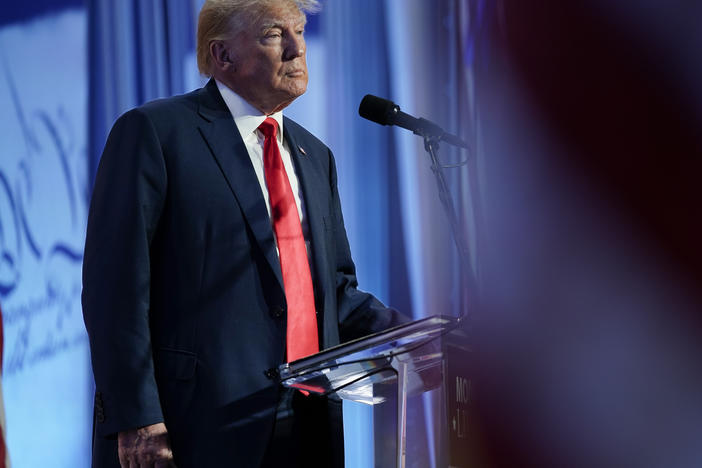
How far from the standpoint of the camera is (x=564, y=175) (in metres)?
0.74

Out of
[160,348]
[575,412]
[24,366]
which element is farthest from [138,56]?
[575,412]

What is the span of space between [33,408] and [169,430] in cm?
120

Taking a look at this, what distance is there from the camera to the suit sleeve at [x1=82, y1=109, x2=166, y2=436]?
1.38 metres

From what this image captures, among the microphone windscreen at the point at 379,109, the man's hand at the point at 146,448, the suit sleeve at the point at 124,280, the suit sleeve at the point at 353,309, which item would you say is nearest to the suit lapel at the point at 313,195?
the suit sleeve at the point at 353,309

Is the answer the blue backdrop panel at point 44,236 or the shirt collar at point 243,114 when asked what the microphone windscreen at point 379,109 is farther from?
the blue backdrop panel at point 44,236

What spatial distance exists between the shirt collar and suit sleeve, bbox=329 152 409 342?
293 mm

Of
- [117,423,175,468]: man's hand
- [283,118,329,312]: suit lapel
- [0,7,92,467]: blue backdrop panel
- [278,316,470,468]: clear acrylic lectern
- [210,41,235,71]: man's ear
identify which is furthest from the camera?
[0,7,92,467]: blue backdrop panel

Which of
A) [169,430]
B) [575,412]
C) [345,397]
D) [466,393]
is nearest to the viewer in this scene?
[575,412]

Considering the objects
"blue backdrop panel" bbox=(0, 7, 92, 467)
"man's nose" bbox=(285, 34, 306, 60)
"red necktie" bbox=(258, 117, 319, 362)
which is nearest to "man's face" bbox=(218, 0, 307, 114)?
"man's nose" bbox=(285, 34, 306, 60)

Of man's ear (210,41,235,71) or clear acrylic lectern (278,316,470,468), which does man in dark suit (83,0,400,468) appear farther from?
clear acrylic lectern (278,316,470,468)

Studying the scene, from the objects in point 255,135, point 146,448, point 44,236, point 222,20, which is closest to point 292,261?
point 255,135

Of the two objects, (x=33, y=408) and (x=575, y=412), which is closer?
(x=575, y=412)

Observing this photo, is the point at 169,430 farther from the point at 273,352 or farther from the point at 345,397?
the point at 345,397

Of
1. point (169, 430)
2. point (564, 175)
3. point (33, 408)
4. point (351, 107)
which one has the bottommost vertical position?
point (33, 408)
